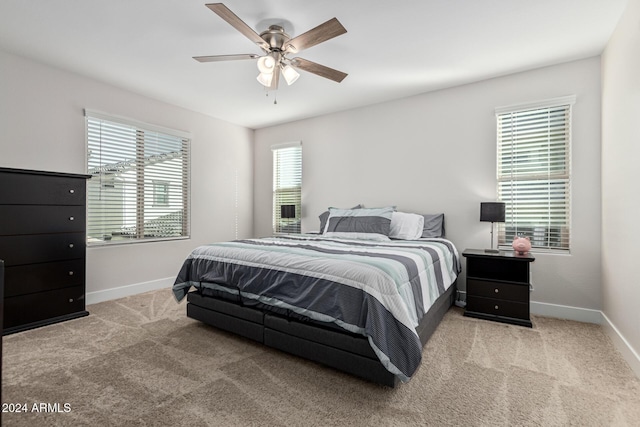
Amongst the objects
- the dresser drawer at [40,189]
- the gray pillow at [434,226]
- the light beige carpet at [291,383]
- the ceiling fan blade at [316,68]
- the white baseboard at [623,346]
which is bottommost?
the light beige carpet at [291,383]

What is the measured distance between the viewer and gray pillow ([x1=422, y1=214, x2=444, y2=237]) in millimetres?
3908

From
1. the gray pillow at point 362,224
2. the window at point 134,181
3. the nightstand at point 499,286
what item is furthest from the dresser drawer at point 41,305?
the nightstand at point 499,286

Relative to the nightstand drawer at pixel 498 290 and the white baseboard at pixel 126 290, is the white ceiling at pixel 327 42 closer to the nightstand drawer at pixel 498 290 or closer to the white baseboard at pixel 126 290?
the nightstand drawer at pixel 498 290

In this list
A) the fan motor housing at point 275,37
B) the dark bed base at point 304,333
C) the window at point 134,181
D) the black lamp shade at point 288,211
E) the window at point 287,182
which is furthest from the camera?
the window at point 287,182

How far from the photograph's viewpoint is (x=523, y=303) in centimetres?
311

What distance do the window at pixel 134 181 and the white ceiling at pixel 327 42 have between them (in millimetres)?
604

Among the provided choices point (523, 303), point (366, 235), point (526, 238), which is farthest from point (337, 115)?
point (523, 303)

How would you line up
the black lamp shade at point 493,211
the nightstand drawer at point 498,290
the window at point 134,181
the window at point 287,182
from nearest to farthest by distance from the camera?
the nightstand drawer at point 498,290 → the black lamp shade at point 493,211 → the window at point 134,181 → the window at point 287,182

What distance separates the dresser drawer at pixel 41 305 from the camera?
2883mm

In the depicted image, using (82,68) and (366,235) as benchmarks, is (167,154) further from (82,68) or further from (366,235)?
(366,235)

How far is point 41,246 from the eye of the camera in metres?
3.09

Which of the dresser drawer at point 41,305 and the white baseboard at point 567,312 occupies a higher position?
the dresser drawer at point 41,305

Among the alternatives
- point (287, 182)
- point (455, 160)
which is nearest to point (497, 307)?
point (455, 160)

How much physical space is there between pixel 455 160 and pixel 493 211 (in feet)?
2.87
